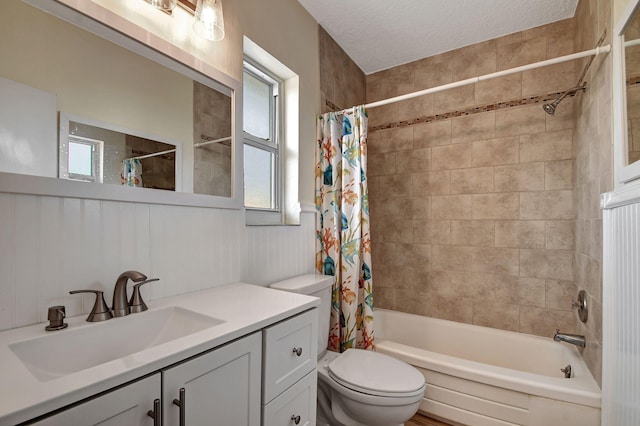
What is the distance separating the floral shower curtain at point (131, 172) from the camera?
3.35ft

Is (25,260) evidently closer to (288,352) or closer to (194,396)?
(194,396)

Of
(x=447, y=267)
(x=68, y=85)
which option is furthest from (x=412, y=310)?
(x=68, y=85)

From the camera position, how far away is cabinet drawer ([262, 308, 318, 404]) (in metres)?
0.94

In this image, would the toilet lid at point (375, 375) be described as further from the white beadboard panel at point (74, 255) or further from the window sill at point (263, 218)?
the white beadboard panel at point (74, 255)

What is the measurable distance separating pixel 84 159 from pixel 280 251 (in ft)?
3.40

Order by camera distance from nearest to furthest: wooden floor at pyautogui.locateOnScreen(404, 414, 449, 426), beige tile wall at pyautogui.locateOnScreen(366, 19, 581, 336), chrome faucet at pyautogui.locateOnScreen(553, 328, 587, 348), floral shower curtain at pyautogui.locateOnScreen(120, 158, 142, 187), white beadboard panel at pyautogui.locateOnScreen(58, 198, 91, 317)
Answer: white beadboard panel at pyautogui.locateOnScreen(58, 198, 91, 317)
floral shower curtain at pyautogui.locateOnScreen(120, 158, 142, 187)
chrome faucet at pyautogui.locateOnScreen(553, 328, 587, 348)
wooden floor at pyautogui.locateOnScreen(404, 414, 449, 426)
beige tile wall at pyautogui.locateOnScreen(366, 19, 581, 336)

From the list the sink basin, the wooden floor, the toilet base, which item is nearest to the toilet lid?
the toilet base

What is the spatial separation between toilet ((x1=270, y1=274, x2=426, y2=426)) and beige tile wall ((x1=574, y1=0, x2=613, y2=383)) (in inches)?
38.5

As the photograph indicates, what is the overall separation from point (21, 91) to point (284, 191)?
1.28 metres

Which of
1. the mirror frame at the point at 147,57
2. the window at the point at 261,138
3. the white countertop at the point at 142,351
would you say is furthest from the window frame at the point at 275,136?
the white countertop at the point at 142,351

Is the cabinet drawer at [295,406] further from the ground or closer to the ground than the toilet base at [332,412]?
further from the ground

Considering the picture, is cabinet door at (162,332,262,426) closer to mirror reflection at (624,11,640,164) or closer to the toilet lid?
the toilet lid

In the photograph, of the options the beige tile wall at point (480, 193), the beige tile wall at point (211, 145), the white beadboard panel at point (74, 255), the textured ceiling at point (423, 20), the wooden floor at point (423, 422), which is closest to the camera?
the white beadboard panel at point (74, 255)

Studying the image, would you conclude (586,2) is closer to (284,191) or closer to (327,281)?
(284,191)
